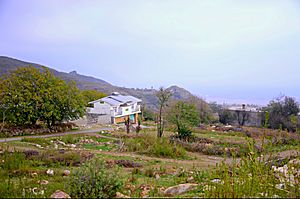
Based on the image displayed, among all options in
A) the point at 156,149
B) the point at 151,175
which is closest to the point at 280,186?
the point at 151,175

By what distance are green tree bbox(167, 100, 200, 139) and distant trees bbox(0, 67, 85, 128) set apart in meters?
7.04

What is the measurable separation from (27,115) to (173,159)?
10856mm

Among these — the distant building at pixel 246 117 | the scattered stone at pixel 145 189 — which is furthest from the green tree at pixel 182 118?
the scattered stone at pixel 145 189

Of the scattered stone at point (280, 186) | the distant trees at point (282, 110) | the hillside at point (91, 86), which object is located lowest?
the scattered stone at point (280, 186)

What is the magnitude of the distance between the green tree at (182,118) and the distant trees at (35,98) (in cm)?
704

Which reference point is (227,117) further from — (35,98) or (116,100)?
(35,98)

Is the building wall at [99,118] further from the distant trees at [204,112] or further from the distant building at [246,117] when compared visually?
the distant building at [246,117]

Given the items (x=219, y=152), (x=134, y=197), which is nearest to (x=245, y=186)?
(x=134, y=197)

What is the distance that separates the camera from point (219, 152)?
13672mm

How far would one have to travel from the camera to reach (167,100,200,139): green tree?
17427mm

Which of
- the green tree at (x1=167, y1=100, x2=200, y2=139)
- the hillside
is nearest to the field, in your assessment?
the green tree at (x1=167, y1=100, x2=200, y2=139)

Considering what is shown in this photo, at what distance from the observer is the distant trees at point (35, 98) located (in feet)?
56.9

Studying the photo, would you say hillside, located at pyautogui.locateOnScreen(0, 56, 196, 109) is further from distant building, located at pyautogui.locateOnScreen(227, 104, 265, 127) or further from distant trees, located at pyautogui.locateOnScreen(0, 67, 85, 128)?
distant trees, located at pyautogui.locateOnScreen(0, 67, 85, 128)

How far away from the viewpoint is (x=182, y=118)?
71.4ft
